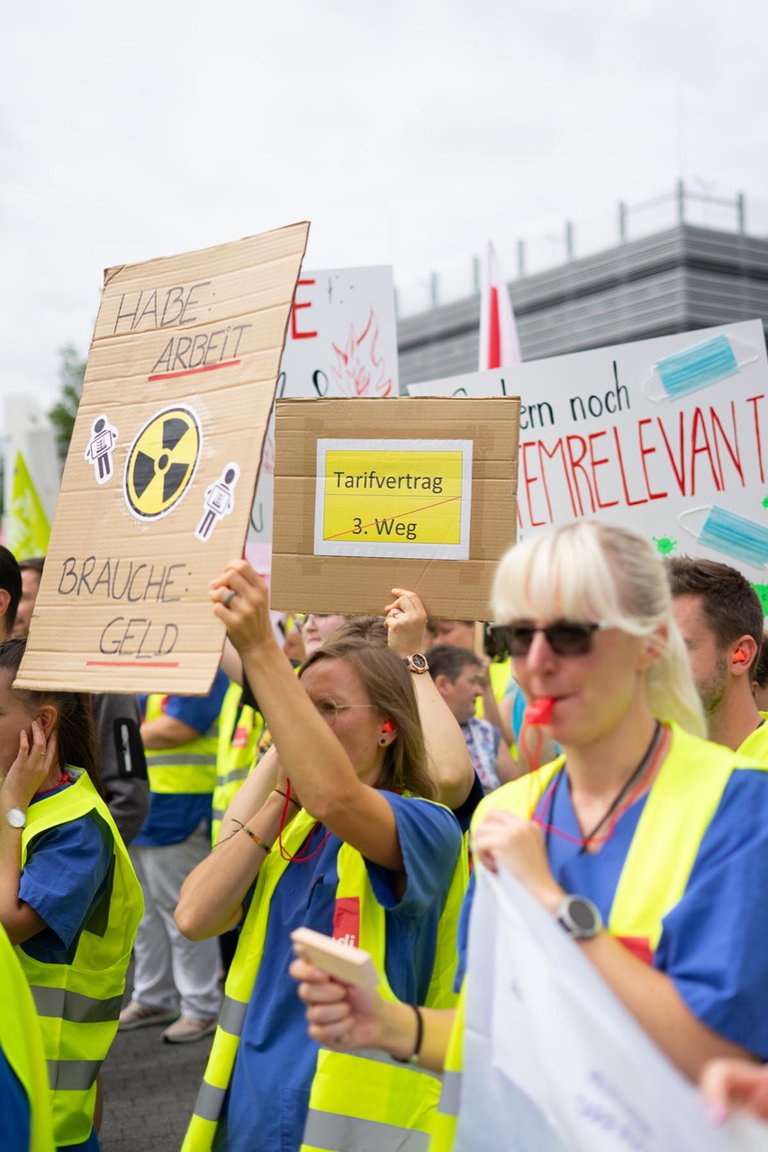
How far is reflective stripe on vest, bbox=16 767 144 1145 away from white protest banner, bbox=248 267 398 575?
2066mm

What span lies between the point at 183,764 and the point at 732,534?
3.25 meters

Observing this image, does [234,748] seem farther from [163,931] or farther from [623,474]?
[623,474]

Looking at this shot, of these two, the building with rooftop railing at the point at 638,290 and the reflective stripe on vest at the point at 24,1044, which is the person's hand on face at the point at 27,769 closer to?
the reflective stripe on vest at the point at 24,1044

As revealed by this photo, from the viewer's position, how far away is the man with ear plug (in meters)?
2.93

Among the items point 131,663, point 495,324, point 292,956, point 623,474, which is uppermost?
point 495,324

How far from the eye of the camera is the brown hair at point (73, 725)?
9.29 feet

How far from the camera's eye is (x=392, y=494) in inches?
109

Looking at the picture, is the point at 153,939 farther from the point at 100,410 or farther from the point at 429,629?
the point at 100,410

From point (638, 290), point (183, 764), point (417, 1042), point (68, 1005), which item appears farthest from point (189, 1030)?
point (638, 290)

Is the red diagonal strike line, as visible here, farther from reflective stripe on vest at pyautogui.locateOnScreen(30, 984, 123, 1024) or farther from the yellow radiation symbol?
reflective stripe on vest at pyautogui.locateOnScreen(30, 984, 123, 1024)

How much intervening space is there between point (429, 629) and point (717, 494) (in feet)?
6.69

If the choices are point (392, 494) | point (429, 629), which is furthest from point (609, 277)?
point (392, 494)

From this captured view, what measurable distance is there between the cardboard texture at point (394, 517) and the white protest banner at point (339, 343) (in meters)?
1.91

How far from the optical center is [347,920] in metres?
2.31
